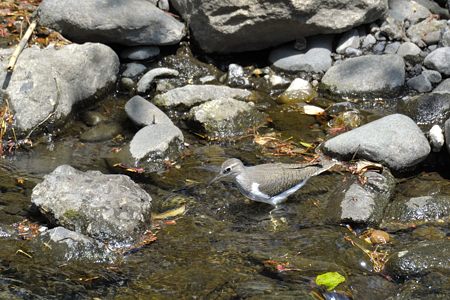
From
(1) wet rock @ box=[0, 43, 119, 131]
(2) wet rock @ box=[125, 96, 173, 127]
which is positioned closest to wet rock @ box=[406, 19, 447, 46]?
(2) wet rock @ box=[125, 96, 173, 127]

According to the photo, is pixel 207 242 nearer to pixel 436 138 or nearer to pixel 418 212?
pixel 418 212

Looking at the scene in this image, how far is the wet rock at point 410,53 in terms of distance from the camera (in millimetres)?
12086

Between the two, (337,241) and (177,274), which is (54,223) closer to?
(177,274)

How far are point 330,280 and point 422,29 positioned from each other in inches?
251

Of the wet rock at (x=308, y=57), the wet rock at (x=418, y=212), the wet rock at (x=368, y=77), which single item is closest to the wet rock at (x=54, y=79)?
the wet rock at (x=308, y=57)

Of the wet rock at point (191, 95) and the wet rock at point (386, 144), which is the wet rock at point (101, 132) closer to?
the wet rock at point (191, 95)

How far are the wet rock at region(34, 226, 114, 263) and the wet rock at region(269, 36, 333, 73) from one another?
5.47 metres

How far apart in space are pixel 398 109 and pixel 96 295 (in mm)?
5978

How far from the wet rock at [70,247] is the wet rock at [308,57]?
5469mm

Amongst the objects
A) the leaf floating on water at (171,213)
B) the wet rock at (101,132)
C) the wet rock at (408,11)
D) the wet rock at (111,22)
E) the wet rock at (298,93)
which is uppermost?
the wet rock at (111,22)

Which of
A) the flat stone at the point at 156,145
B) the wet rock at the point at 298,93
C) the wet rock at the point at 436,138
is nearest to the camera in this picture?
the flat stone at the point at 156,145

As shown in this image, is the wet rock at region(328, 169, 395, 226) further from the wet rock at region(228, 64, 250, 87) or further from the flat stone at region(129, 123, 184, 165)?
the wet rock at region(228, 64, 250, 87)

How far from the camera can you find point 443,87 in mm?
11398

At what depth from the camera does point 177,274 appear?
7559 mm
